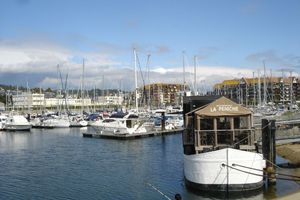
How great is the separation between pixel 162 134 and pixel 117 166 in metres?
36.2

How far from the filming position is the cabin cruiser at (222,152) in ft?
93.0

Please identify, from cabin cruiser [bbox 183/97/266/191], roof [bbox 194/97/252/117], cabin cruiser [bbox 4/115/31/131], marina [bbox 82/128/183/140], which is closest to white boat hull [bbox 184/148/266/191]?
cabin cruiser [bbox 183/97/266/191]

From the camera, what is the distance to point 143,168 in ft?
143

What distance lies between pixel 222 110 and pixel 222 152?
3370 millimetres

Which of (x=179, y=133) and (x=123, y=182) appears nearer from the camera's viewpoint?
(x=123, y=182)

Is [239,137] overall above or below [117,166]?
above

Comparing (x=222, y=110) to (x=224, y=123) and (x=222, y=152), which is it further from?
(x=222, y=152)

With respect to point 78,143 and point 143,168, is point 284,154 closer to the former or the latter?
point 143,168

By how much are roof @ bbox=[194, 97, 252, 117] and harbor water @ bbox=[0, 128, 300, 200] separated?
5.36m

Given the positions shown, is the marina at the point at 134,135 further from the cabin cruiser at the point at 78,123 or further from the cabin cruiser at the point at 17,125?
the cabin cruiser at the point at 78,123

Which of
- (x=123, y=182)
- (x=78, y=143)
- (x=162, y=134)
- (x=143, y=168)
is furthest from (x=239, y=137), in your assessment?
(x=162, y=134)

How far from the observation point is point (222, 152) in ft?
92.6

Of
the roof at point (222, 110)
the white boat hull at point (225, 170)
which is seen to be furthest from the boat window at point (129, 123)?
the white boat hull at point (225, 170)

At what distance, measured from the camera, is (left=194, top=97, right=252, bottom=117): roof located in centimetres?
3023
